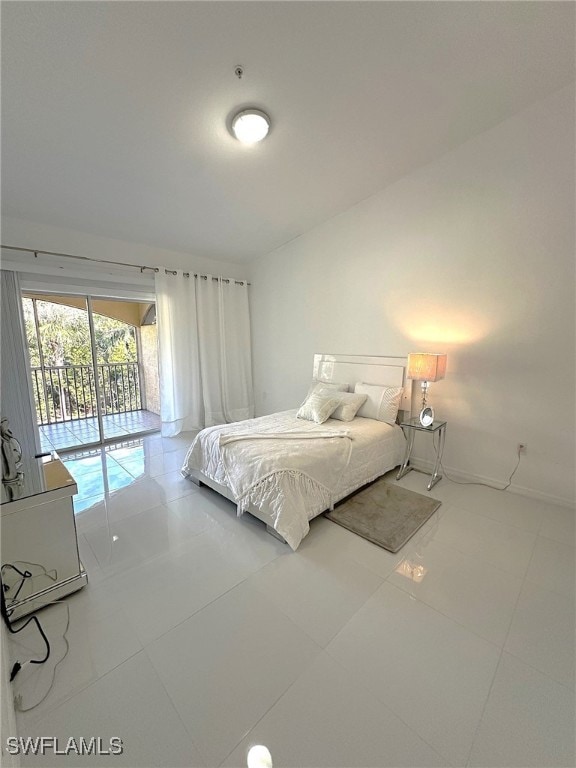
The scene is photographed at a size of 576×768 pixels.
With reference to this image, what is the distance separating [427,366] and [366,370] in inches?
36.1

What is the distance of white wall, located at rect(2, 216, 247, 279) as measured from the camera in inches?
119

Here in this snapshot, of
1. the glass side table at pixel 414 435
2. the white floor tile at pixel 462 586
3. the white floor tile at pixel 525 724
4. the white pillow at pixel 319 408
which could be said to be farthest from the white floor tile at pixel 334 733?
the white pillow at pixel 319 408

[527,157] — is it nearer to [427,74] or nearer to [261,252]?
[427,74]

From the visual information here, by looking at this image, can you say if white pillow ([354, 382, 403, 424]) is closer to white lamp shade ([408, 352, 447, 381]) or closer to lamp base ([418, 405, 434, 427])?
lamp base ([418, 405, 434, 427])

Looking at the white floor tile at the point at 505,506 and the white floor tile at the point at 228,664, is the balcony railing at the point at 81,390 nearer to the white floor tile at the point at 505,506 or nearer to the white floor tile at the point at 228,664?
the white floor tile at the point at 228,664

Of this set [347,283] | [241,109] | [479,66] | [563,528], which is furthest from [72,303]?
[563,528]

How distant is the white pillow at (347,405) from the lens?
303 centimetres

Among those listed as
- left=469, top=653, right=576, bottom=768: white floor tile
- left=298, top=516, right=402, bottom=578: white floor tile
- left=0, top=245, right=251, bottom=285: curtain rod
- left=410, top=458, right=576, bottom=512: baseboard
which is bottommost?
left=469, top=653, right=576, bottom=768: white floor tile

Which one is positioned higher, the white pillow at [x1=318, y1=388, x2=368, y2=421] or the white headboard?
the white headboard

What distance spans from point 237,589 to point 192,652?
0.35 meters

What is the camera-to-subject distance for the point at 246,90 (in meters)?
1.96

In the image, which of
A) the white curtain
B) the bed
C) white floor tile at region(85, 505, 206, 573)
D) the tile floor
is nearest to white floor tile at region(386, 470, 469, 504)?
the bed

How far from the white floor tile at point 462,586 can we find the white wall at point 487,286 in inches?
48.7

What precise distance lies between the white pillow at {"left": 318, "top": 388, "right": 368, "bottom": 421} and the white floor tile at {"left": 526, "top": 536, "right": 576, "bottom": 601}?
168 centimetres
